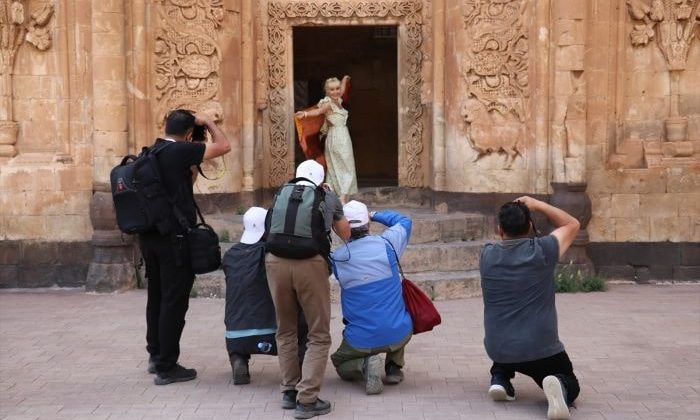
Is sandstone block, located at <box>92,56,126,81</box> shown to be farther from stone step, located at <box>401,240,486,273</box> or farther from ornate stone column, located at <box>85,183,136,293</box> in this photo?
stone step, located at <box>401,240,486,273</box>

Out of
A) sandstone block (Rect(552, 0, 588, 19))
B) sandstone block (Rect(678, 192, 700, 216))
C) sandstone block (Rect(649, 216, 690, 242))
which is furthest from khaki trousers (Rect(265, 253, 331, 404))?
sandstone block (Rect(678, 192, 700, 216))

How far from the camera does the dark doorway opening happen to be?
19000mm

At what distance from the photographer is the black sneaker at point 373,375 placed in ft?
22.4

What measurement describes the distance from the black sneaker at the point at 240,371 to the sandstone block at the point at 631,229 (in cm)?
664

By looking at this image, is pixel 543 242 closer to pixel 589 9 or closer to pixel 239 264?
pixel 239 264

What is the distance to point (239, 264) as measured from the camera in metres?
7.08

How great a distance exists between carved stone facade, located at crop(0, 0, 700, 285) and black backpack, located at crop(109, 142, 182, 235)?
487 centimetres

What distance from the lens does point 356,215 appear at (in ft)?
22.4

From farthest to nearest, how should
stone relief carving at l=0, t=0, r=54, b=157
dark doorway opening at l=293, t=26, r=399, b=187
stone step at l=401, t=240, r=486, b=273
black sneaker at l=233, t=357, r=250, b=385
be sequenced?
dark doorway opening at l=293, t=26, r=399, b=187 < stone relief carving at l=0, t=0, r=54, b=157 < stone step at l=401, t=240, r=486, b=273 < black sneaker at l=233, t=357, r=250, b=385

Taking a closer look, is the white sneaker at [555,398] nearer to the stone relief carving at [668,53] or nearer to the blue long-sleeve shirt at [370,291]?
the blue long-sleeve shirt at [370,291]

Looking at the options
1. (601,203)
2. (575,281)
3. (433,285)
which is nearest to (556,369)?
(433,285)

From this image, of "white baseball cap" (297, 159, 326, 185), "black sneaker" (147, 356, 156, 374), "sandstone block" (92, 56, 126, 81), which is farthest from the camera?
"sandstone block" (92, 56, 126, 81)

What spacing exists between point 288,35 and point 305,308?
26.1 ft

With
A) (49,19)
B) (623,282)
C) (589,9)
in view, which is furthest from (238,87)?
(623,282)
